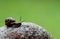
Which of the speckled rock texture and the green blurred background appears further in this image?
the green blurred background

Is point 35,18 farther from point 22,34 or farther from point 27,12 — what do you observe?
point 22,34

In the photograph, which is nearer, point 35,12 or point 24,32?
point 24,32

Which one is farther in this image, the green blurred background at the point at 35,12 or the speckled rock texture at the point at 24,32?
the green blurred background at the point at 35,12

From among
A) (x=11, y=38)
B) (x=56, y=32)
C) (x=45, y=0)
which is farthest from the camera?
(x=45, y=0)

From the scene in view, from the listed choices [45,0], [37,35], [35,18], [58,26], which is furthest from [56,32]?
[37,35]
